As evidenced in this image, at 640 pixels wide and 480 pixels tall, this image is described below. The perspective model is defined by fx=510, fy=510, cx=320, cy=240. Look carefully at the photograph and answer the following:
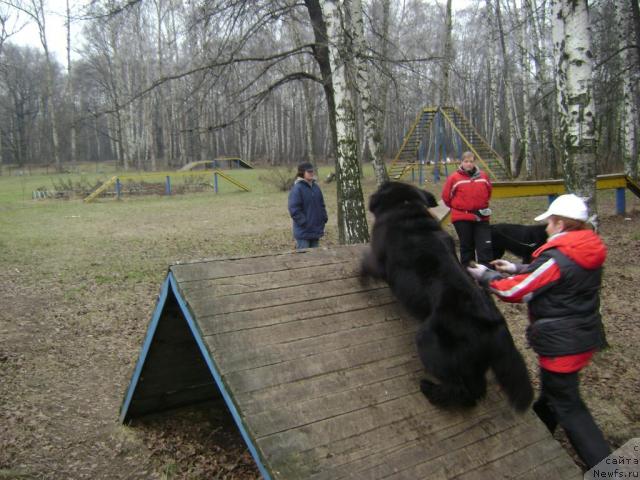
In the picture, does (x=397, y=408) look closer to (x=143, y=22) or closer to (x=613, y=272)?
(x=613, y=272)

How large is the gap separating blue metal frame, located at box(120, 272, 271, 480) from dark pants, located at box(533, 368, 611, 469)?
173 centimetres

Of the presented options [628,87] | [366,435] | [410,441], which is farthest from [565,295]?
[628,87]

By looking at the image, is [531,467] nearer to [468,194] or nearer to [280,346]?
[280,346]

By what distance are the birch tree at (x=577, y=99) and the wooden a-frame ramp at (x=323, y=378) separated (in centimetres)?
248

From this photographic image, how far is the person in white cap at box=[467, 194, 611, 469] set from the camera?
277cm

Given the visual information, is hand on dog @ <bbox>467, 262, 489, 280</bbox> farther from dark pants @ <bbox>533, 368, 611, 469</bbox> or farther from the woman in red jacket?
the woman in red jacket

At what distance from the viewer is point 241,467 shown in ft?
11.8

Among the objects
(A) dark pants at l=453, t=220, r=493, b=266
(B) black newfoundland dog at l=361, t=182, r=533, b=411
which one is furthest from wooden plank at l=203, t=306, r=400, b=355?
(A) dark pants at l=453, t=220, r=493, b=266

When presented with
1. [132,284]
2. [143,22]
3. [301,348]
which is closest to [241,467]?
[301,348]

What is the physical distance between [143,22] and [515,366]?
11546 mm

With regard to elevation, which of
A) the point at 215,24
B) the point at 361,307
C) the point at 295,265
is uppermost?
the point at 215,24

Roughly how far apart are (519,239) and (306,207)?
2798 millimetres

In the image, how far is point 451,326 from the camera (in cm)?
279

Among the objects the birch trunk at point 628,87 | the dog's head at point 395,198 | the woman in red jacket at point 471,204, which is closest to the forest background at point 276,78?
the birch trunk at point 628,87
